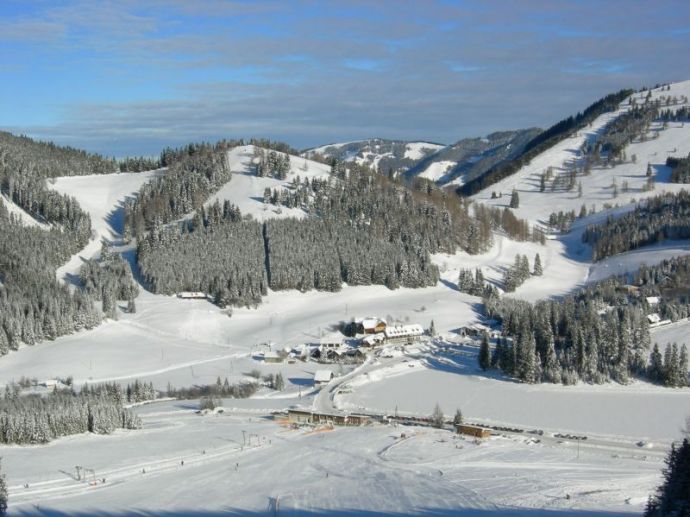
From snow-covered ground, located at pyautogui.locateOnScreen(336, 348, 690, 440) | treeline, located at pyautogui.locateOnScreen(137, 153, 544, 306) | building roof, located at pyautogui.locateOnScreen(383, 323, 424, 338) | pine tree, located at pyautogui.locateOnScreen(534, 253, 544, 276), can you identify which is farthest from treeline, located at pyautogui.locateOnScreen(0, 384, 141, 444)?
pine tree, located at pyautogui.locateOnScreen(534, 253, 544, 276)

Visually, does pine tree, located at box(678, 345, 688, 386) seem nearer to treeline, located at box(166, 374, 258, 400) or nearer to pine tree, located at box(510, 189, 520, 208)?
treeline, located at box(166, 374, 258, 400)

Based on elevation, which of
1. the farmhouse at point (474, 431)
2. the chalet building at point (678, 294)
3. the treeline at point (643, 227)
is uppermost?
the treeline at point (643, 227)

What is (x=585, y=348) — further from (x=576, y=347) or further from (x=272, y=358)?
(x=272, y=358)

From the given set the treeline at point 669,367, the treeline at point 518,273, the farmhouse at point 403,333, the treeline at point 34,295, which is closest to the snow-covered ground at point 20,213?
the treeline at point 34,295

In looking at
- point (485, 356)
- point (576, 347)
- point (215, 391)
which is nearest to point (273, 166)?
point (215, 391)

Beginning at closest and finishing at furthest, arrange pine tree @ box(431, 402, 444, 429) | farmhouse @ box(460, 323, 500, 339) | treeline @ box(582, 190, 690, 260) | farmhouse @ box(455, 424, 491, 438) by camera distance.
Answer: farmhouse @ box(455, 424, 491, 438)
pine tree @ box(431, 402, 444, 429)
farmhouse @ box(460, 323, 500, 339)
treeline @ box(582, 190, 690, 260)

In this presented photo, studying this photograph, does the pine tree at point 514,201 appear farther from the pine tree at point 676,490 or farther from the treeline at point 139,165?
the pine tree at point 676,490
